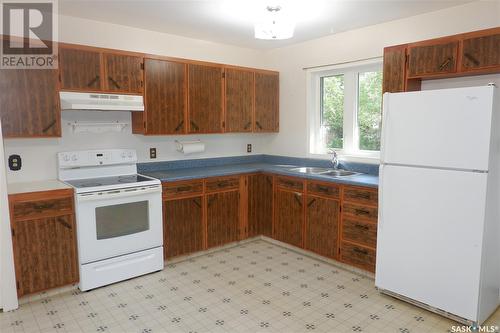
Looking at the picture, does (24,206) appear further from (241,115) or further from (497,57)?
(497,57)

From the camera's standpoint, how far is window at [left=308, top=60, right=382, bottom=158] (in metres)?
3.86

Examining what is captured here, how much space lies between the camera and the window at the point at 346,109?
3859 millimetres

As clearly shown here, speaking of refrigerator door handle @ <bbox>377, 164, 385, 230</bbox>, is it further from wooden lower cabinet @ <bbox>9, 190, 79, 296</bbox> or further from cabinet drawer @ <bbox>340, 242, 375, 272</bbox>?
wooden lower cabinet @ <bbox>9, 190, 79, 296</bbox>

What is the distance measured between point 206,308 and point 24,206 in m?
1.60

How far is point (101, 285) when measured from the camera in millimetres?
3084

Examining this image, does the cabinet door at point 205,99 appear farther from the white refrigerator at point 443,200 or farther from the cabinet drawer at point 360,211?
the white refrigerator at point 443,200

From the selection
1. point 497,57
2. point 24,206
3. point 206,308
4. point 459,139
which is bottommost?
point 206,308

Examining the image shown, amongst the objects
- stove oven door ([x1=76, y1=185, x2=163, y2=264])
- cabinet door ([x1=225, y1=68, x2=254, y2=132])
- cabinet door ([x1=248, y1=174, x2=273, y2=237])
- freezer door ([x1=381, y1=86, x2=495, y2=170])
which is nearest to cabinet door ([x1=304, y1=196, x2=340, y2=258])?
cabinet door ([x1=248, y1=174, x2=273, y2=237])

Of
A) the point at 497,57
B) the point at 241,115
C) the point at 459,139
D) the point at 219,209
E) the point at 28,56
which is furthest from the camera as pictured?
the point at 241,115

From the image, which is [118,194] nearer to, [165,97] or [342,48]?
[165,97]

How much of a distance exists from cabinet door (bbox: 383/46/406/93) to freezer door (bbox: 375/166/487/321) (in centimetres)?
85

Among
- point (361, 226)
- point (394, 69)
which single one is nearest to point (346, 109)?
point (394, 69)

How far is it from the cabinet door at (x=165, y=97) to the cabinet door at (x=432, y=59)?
222 centimetres

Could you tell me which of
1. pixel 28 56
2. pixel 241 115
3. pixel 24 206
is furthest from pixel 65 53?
pixel 241 115
